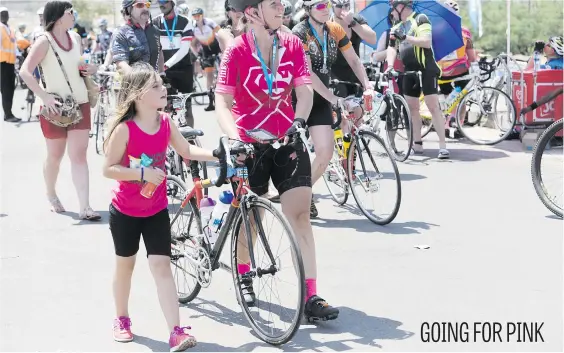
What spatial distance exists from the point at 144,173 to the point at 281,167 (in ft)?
3.15

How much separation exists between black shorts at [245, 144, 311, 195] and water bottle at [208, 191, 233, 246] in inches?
9.7

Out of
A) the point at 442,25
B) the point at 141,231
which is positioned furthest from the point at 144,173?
the point at 442,25

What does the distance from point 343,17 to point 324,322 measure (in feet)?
17.9

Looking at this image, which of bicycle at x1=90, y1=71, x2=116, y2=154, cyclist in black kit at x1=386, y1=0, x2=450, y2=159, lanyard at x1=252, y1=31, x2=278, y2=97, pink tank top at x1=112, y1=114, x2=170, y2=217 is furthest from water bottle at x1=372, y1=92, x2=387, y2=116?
pink tank top at x1=112, y1=114, x2=170, y2=217

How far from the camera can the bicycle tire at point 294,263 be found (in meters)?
5.52

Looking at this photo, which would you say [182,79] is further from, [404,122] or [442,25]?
[442,25]

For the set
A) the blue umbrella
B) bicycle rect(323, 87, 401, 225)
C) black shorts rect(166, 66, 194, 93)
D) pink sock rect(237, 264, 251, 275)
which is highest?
the blue umbrella

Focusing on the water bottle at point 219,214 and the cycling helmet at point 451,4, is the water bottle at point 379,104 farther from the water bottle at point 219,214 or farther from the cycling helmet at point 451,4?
the water bottle at point 219,214

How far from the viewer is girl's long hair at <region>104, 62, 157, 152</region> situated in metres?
5.75

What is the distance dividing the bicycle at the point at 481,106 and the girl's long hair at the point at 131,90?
8.34 meters

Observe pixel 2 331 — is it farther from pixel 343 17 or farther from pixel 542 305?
pixel 343 17

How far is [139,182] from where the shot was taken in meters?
5.78

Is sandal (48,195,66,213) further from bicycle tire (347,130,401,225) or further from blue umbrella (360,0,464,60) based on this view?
blue umbrella (360,0,464,60)

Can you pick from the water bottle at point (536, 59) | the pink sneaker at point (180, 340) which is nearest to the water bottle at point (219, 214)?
the pink sneaker at point (180, 340)
